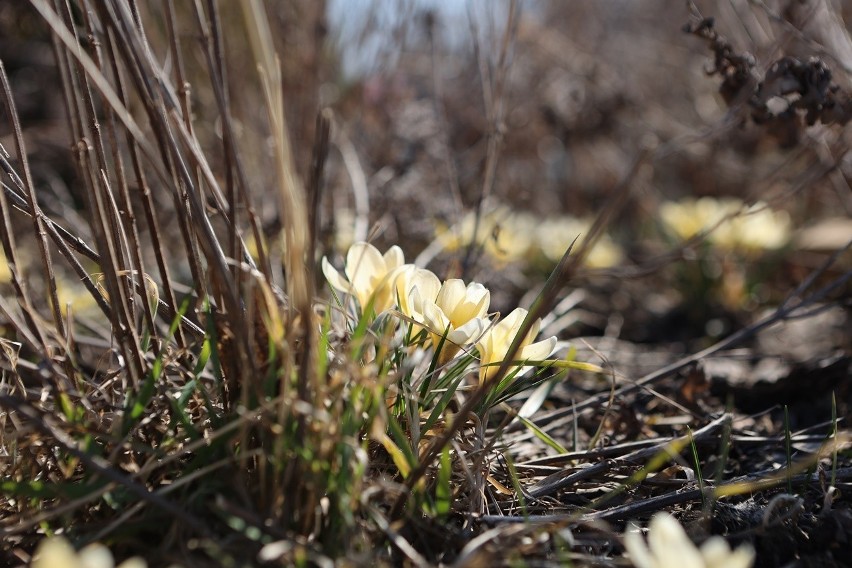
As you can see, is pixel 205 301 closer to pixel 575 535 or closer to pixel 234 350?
pixel 234 350

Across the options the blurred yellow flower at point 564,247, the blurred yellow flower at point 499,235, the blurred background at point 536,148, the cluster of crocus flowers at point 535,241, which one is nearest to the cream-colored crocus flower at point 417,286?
the blurred background at point 536,148

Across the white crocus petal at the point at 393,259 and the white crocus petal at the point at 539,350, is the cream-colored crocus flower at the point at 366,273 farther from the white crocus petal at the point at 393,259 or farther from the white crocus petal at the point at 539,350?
the white crocus petal at the point at 539,350

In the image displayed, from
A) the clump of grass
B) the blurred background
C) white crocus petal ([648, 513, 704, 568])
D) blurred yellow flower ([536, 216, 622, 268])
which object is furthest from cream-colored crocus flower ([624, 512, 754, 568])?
blurred yellow flower ([536, 216, 622, 268])

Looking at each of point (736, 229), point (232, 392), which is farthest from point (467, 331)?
point (736, 229)

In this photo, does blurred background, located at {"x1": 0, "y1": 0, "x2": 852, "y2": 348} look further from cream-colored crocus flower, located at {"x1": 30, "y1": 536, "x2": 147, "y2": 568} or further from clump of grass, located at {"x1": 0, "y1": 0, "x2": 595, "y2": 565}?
cream-colored crocus flower, located at {"x1": 30, "y1": 536, "x2": 147, "y2": 568}

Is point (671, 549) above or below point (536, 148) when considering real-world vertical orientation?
above

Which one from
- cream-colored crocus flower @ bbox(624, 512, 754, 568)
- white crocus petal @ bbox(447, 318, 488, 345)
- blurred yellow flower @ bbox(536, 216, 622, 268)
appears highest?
white crocus petal @ bbox(447, 318, 488, 345)

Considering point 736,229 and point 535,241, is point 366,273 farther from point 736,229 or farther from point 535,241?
point 535,241
